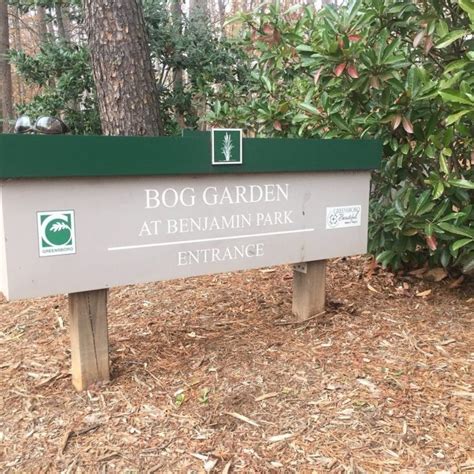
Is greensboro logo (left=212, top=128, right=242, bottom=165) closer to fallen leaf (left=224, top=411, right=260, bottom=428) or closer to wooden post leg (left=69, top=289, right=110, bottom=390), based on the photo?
wooden post leg (left=69, top=289, right=110, bottom=390)

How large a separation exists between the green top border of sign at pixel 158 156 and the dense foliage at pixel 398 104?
1.38 feet

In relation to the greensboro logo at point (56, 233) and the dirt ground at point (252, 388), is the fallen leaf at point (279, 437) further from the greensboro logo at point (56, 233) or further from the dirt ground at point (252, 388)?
the greensboro logo at point (56, 233)

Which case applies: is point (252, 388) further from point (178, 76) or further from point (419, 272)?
point (178, 76)

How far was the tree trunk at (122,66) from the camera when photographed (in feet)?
14.2

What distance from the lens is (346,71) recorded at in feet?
10.8

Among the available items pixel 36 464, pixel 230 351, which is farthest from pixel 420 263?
pixel 36 464

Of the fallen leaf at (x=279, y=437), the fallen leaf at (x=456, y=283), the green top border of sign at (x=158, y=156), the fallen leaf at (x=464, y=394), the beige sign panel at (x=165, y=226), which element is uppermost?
the green top border of sign at (x=158, y=156)

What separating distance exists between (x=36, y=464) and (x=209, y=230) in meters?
1.33

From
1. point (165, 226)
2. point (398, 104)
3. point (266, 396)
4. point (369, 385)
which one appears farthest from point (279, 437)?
point (398, 104)

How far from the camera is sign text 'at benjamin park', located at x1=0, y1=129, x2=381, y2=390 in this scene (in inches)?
87.2

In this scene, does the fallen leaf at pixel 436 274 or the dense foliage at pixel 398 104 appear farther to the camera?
the fallen leaf at pixel 436 274

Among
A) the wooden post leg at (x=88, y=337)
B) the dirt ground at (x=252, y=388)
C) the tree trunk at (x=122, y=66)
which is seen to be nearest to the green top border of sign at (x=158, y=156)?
the wooden post leg at (x=88, y=337)

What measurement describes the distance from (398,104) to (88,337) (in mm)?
2357

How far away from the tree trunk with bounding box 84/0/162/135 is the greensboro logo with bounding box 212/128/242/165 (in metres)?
2.15
